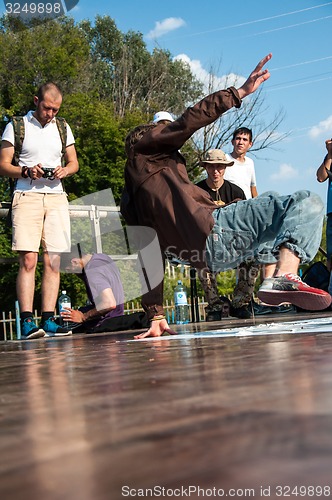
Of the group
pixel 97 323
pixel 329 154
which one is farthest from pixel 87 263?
pixel 329 154

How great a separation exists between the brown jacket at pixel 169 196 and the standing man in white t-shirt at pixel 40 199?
154cm

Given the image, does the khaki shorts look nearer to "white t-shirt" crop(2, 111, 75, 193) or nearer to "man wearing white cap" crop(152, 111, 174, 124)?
"white t-shirt" crop(2, 111, 75, 193)

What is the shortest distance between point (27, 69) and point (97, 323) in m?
20.1

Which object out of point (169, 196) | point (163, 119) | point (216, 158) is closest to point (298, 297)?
point (169, 196)

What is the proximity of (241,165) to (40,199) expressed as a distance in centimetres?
237

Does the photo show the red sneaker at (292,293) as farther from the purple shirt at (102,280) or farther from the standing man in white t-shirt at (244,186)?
the standing man in white t-shirt at (244,186)

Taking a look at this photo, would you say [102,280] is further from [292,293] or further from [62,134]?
[292,293]

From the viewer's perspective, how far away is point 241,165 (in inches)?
266

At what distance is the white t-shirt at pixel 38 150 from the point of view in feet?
16.3

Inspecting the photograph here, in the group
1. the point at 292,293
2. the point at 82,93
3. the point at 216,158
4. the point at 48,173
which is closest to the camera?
the point at 292,293

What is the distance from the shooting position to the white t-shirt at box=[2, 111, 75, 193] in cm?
497

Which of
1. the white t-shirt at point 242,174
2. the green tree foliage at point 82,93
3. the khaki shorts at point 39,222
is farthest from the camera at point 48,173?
the green tree foliage at point 82,93

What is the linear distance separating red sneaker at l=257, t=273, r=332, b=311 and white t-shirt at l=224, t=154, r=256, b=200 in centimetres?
363

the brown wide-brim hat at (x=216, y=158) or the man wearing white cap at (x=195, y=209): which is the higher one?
the brown wide-brim hat at (x=216, y=158)
